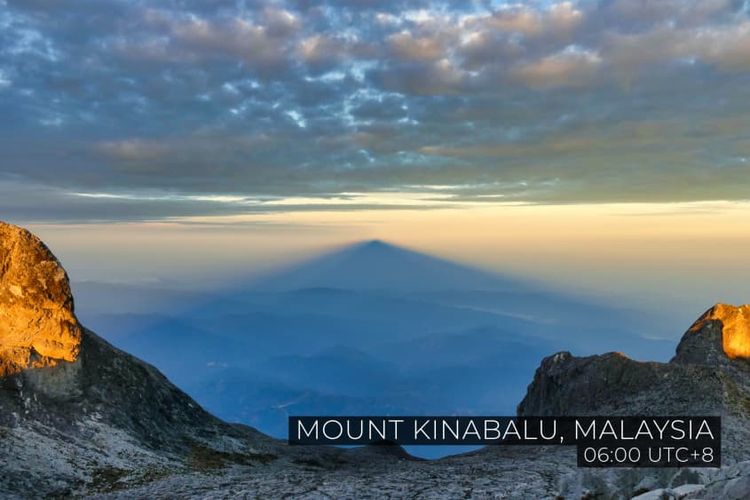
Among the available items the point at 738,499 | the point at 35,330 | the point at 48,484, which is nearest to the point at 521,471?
the point at 738,499

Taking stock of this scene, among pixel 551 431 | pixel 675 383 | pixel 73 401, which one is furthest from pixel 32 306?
pixel 675 383

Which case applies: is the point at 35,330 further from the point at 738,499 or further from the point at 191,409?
the point at 738,499

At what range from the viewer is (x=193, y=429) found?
7281 cm

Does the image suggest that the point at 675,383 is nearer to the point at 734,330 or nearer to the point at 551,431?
the point at 551,431

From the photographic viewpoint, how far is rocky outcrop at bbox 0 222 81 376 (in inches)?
2579

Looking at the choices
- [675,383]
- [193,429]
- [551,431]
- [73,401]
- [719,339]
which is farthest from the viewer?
[719,339]

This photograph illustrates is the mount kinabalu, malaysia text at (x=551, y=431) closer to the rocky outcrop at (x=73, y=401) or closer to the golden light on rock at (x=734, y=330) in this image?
the rocky outcrop at (x=73, y=401)

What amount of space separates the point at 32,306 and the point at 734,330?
105 meters

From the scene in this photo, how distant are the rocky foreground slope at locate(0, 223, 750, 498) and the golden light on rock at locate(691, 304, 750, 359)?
218 millimetres

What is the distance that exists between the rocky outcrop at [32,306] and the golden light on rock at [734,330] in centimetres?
9803

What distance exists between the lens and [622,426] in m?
64.2

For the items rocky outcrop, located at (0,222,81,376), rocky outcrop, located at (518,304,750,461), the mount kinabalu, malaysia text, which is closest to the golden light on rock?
rocky outcrop, located at (518,304,750,461)

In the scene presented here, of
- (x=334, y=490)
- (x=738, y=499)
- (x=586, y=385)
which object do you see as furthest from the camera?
(x=586, y=385)

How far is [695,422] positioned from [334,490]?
148ft
